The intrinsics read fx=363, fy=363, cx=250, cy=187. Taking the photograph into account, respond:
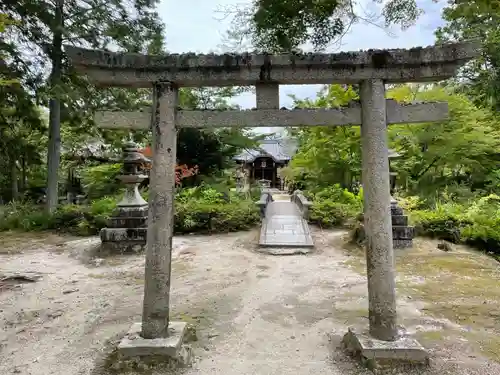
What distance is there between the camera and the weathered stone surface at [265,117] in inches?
141

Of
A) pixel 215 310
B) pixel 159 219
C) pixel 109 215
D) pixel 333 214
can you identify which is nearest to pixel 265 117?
pixel 159 219

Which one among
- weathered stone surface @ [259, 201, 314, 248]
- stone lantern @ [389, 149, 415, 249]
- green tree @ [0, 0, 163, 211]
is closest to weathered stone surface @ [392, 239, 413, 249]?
stone lantern @ [389, 149, 415, 249]

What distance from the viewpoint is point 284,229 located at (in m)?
10.3

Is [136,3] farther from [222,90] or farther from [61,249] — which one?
[61,249]

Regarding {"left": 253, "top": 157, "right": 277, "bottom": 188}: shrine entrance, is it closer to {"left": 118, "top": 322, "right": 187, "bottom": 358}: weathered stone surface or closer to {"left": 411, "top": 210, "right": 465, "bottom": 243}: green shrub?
{"left": 411, "top": 210, "right": 465, "bottom": 243}: green shrub

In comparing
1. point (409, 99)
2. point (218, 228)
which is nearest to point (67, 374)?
point (218, 228)

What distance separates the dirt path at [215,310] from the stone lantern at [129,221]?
0.53 m

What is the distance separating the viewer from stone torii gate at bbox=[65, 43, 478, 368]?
3.49m

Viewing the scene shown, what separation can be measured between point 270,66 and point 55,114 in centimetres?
1077

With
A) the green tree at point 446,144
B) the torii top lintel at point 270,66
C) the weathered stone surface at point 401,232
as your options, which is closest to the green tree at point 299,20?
the torii top lintel at point 270,66

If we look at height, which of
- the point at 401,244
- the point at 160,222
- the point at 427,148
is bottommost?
the point at 401,244

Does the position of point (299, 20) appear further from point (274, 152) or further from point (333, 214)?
point (274, 152)

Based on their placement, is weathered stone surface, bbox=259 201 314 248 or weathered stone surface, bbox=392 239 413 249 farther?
weathered stone surface, bbox=259 201 314 248

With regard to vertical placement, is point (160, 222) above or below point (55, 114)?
below
